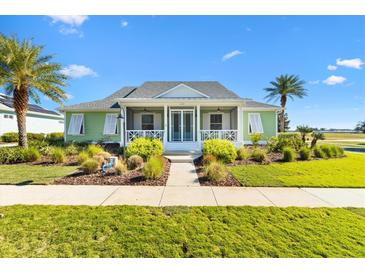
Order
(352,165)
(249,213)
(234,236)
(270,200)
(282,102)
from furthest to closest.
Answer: (282,102), (352,165), (270,200), (249,213), (234,236)

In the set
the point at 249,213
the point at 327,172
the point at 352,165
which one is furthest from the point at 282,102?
the point at 249,213

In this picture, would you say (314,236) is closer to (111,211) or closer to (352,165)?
(111,211)

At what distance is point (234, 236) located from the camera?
11.1 feet

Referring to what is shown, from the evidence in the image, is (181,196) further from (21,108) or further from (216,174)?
(21,108)

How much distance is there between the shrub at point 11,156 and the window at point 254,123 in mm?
16614

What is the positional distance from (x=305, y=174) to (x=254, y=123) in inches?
387

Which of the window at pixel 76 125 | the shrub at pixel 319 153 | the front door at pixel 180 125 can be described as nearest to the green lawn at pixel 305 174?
the shrub at pixel 319 153

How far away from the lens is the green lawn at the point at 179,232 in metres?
2.99

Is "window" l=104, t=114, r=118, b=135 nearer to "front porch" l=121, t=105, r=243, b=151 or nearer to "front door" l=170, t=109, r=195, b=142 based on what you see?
"front porch" l=121, t=105, r=243, b=151

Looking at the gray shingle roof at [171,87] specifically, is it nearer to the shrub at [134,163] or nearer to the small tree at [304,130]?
the small tree at [304,130]

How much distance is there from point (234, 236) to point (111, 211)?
2758 mm

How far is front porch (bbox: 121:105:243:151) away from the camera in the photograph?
44.1ft

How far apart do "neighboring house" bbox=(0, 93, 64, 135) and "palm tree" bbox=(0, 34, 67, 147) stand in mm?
10319

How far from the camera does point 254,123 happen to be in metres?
17.2
